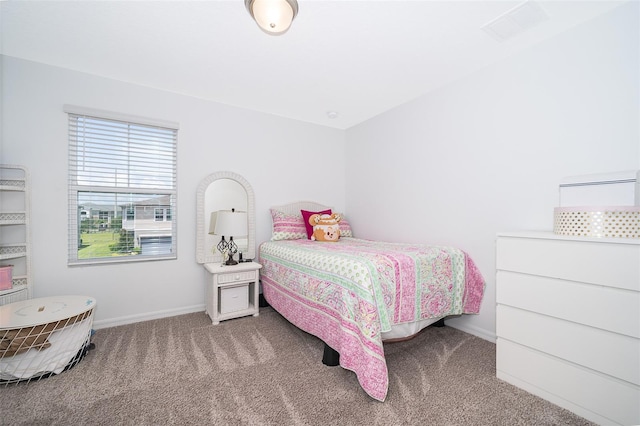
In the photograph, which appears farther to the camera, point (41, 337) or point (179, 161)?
point (179, 161)

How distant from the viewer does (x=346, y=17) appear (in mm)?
1835

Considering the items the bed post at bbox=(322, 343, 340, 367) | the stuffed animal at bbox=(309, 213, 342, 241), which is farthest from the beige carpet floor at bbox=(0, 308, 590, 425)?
the stuffed animal at bbox=(309, 213, 342, 241)

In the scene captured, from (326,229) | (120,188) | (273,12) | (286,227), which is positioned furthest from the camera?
(286,227)

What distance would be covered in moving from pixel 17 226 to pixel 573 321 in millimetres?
4122

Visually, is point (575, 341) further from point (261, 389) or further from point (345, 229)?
point (345, 229)

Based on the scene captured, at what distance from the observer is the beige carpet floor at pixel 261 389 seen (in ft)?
4.74

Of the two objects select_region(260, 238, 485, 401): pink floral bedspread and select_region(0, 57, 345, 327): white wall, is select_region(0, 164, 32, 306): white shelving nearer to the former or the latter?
select_region(0, 57, 345, 327): white wall

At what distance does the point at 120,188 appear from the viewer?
9.03ft

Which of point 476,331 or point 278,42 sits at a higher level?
point 278,42

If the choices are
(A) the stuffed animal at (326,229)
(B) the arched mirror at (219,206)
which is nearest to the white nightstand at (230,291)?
(B) the arched mirror at (219,206)

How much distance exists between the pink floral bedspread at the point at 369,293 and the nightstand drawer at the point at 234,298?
385mm

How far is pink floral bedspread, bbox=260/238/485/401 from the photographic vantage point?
161 cm

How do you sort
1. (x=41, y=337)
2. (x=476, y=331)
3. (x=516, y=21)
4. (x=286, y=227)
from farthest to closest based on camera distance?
(x=286, y=227) < (x=476, y=331) < (x=516, y=21) < (x=41, y=337)

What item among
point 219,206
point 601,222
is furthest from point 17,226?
point 601,222
